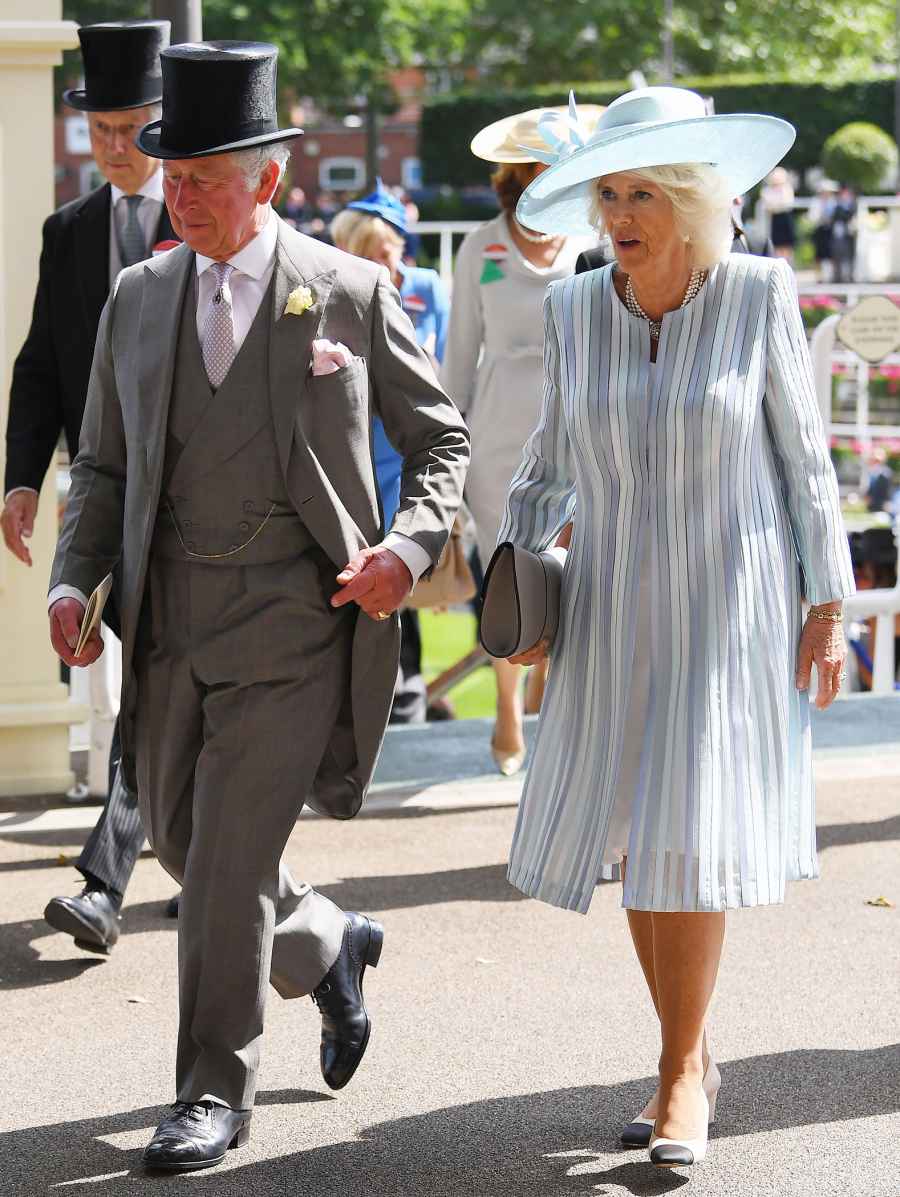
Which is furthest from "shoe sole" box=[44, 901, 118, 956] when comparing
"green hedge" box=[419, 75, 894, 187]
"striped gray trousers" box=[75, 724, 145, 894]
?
"green hedge" box=[419, 75, 894, 187]

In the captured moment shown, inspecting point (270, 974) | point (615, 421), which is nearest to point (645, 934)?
point (270, 974)

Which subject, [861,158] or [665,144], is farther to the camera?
[861,158]

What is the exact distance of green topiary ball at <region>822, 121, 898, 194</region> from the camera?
125ft

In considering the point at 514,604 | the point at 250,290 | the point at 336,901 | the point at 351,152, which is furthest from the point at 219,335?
the point at 351,152

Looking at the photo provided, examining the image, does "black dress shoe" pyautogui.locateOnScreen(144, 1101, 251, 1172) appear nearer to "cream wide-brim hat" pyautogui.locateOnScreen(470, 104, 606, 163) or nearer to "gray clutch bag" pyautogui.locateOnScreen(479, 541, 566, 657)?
"gray clutch bag" pyautogui.locateOnScreen(479, 541, 566, 657)

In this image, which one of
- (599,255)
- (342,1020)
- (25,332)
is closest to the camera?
(342,1020)

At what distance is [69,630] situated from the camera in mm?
3854

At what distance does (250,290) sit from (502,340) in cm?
312

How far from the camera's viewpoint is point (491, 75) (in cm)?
5381

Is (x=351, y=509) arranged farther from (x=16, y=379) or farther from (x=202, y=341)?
(x=16, y=379)

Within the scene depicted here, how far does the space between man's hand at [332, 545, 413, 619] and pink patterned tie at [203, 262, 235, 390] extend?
1.42ft

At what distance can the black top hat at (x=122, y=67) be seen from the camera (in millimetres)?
5273

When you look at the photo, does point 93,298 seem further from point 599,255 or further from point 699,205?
point 699,205

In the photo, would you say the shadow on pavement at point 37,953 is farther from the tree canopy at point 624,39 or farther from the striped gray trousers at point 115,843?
the tree canopy at point 624,39
